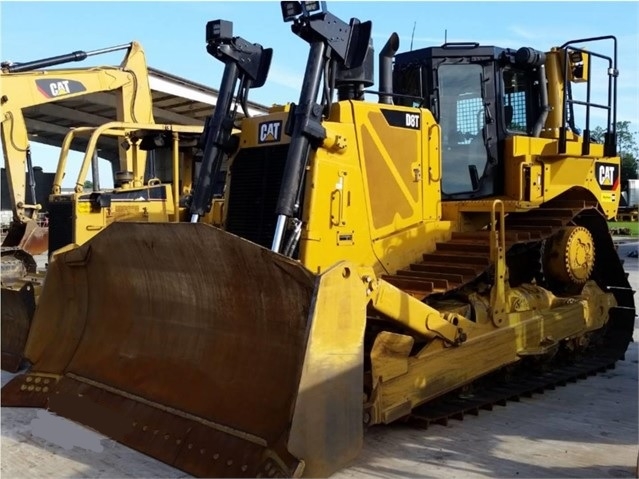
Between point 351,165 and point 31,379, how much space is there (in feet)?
10.4

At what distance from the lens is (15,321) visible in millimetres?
7230

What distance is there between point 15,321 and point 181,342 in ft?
10.9

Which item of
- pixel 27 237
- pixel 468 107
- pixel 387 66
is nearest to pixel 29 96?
pixel 27 237

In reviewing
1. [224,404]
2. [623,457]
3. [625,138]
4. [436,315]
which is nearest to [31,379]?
[224,404]

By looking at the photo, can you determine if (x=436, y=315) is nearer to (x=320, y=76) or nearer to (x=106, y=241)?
(x=320, y=76)

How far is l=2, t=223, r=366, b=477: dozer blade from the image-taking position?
3.89 metres

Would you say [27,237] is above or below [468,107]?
below

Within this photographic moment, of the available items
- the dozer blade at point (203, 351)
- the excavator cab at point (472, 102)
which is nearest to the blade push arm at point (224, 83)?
the dozer blade at point (203, 351)

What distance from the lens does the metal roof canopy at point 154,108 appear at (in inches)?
801

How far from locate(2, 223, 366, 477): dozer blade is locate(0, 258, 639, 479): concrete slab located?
15 cm

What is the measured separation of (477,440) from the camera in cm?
484

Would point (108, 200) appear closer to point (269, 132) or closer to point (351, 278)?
point (269, 132)

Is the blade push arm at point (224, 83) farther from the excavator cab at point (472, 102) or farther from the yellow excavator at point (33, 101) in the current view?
the yellow excavator at point (33, 101)

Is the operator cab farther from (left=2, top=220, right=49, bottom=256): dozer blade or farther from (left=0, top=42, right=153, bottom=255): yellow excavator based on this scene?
(left=2, top=220, right=49, bottom=256): dozer blade
